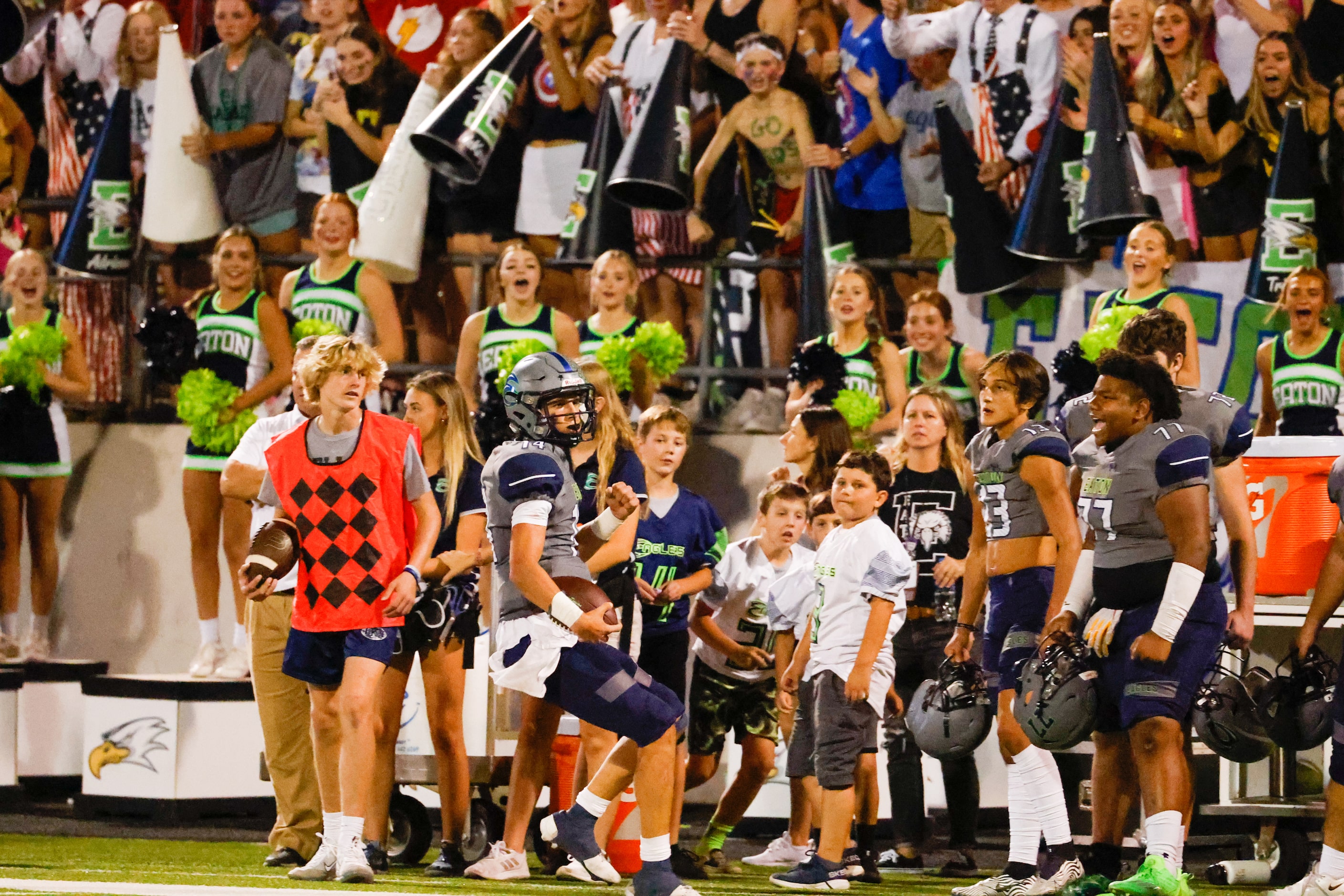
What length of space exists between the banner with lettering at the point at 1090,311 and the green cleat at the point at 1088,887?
3.56 metres

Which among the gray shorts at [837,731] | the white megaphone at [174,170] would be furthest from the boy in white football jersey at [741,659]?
the white megaphone at [174,170]

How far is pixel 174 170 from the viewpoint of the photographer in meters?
10.2

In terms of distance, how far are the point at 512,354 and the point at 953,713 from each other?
3.09 m

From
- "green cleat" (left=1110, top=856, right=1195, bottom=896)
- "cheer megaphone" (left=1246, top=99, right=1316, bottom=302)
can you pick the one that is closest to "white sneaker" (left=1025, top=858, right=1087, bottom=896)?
"green cleat" (left=1110, top=856, right=1195, bottom=896)

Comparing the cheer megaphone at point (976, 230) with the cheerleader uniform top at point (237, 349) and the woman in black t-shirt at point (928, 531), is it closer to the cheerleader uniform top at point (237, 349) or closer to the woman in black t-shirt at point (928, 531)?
the woman in black t-shirt at point (928, 531)

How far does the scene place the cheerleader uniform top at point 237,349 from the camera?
9.04 m

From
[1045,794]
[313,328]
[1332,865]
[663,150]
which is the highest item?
[663,150]

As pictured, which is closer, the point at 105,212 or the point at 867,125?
the point at 867,125

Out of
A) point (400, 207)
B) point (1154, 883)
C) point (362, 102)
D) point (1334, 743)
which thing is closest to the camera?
point (1154, 883)

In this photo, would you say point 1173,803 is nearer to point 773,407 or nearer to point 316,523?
point 316,523

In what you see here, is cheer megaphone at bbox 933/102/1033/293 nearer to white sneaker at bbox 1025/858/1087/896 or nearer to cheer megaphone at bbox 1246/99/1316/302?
cheer megaphone at bbox 1246/99/1316/302

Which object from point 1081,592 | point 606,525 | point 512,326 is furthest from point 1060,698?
point 512,326

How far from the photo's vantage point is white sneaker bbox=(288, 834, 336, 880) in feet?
18.8

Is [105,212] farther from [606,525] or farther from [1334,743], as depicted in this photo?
[1334,743]
